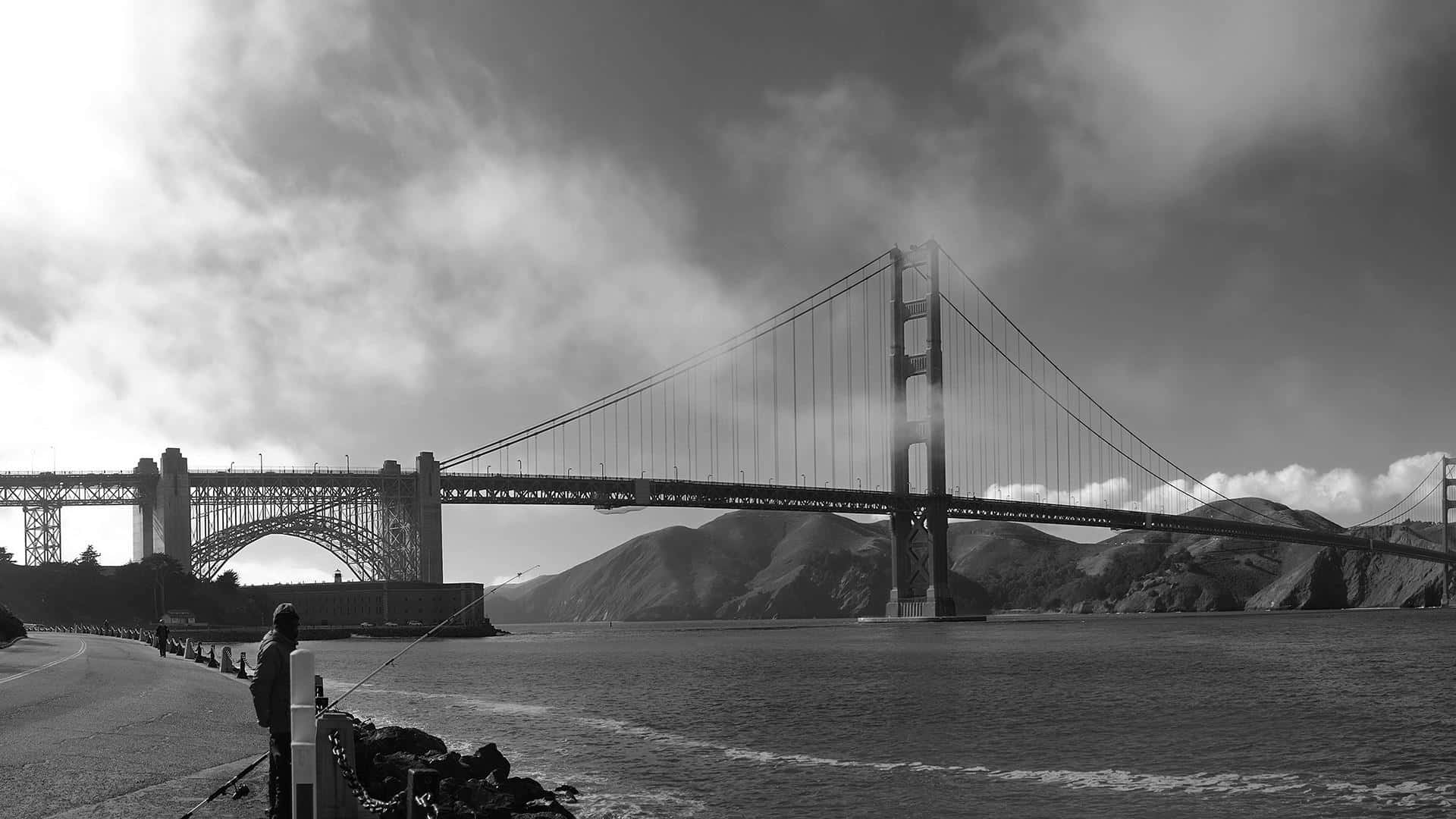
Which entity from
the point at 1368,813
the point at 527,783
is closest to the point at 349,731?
the point at 527,783

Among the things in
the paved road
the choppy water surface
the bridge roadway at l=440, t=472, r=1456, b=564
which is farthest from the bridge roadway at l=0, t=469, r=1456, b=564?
the paved road

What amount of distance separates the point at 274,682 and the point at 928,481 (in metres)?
102

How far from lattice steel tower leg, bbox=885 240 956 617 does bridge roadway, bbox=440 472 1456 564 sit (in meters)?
1.55

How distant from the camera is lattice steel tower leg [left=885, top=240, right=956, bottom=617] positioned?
109500mm

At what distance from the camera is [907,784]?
20484 mm

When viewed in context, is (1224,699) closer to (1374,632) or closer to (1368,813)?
(1368,813)

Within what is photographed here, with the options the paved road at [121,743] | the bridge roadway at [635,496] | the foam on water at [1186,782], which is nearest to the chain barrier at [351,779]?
the paved road at [121,743]

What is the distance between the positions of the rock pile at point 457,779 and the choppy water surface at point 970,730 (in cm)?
147

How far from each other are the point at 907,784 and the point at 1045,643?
6041 centimetres

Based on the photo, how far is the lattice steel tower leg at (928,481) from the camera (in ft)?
359

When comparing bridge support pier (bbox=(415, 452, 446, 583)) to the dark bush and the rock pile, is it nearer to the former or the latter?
the dark bush

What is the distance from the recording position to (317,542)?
385ft

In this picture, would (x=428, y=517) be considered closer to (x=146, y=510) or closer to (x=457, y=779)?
(x=146, y=510)

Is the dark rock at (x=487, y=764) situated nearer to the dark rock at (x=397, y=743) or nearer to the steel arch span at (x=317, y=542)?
the dark rock at (x=397, y=743)
